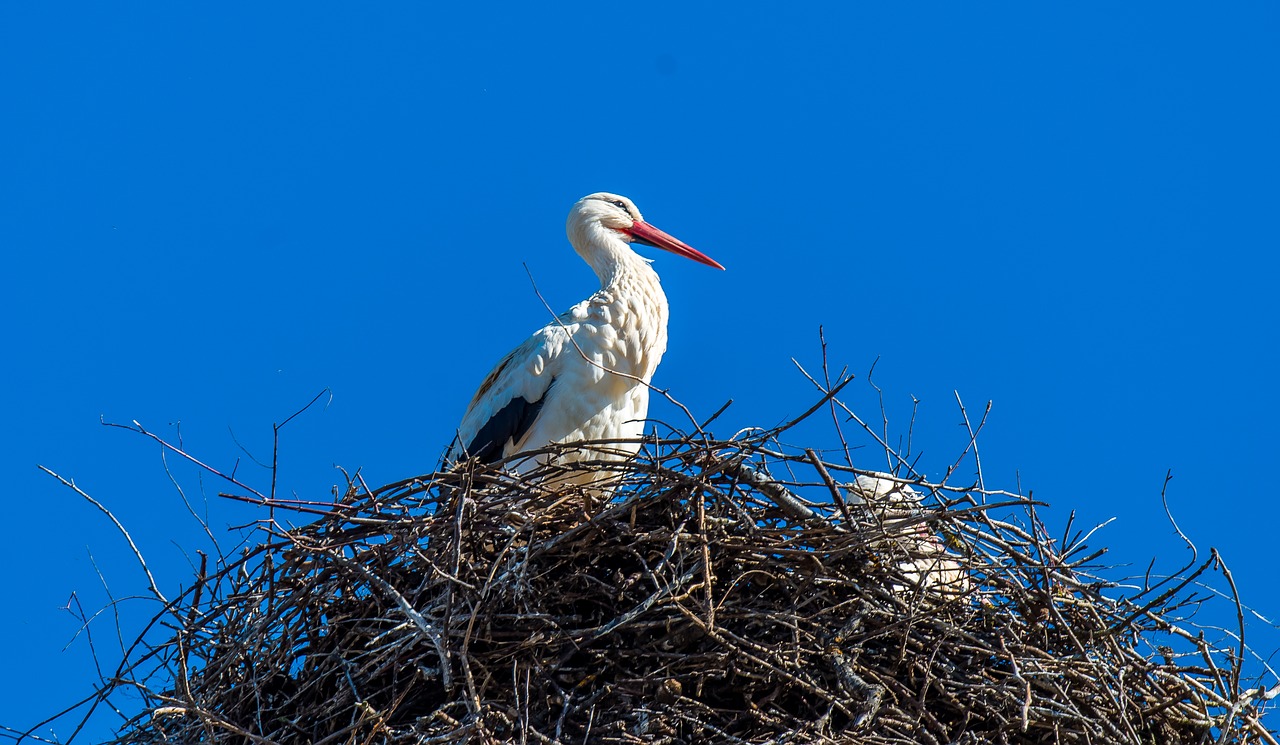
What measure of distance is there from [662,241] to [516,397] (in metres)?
1.29

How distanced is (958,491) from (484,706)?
121 centimetres

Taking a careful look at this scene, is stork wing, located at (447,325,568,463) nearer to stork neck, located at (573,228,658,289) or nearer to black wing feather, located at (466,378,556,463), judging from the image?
black wing feather, located at (466,378,556,463)

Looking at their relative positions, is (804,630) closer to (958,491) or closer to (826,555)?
(826,555)

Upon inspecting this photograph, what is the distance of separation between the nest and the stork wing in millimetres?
1229

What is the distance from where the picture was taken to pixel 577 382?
492cm

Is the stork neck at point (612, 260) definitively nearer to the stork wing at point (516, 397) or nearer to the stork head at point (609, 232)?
the stork head at point (609, 232)

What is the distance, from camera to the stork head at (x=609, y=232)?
5.65 meters

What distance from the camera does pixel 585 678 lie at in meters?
3.37

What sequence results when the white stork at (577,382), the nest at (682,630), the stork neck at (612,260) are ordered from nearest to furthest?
the nest at (682,630) < the white stork at (577,382) < the stork neck at (612,260)

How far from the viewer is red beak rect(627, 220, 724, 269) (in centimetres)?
592

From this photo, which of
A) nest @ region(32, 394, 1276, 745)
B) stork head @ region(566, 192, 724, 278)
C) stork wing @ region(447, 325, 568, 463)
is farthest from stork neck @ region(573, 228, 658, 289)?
nest @ region(32, 394, 1276, 745)

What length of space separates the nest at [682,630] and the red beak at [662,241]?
2368 millimetres

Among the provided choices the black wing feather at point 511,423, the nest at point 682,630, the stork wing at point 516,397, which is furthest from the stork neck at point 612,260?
the nest at point 682,630

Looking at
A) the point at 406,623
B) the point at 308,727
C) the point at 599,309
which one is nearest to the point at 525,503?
the point at 406,623
